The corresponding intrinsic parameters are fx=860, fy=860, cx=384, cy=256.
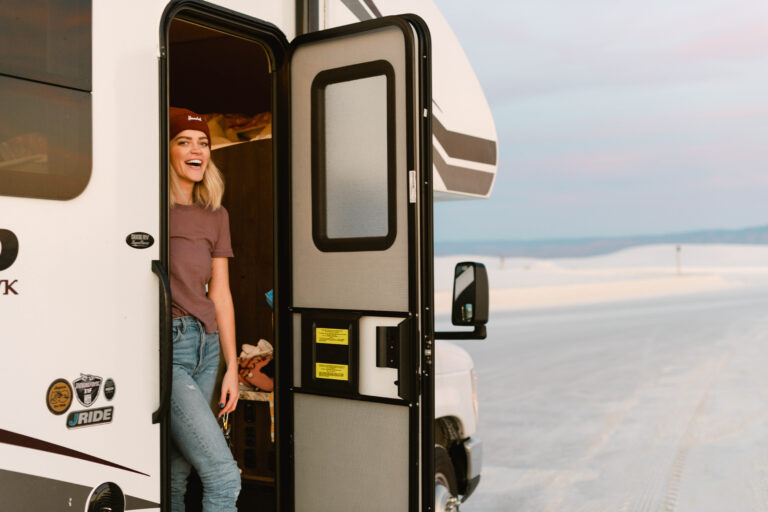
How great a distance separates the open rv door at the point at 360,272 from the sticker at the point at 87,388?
42.5 inches

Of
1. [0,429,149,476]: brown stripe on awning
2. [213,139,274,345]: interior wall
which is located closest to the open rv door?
[0,429,149,476]: brown stripe on awning

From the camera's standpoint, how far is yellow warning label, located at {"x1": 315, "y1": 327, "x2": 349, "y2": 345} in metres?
3.37

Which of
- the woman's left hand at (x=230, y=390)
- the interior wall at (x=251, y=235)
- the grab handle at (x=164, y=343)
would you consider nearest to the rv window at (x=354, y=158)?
the woman's left hand at (x=230, y=390)

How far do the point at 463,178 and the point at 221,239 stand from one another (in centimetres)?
163

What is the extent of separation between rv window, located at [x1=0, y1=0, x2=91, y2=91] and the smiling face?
79cm

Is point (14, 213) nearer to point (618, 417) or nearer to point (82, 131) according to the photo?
point (82, 131)

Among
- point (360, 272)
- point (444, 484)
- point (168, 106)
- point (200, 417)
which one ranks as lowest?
point (444, 484)

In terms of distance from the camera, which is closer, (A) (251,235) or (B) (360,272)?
(B) (360,272)

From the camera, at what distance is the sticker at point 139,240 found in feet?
8.66

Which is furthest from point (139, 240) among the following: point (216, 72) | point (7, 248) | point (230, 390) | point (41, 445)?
point (216, 72)

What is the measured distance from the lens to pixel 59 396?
243 centimetres

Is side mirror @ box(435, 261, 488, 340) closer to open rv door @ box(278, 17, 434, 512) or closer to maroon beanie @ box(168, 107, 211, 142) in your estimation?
open rv door @ box(278, 17, 434, 512)

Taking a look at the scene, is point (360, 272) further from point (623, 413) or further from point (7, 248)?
point (623, 413)

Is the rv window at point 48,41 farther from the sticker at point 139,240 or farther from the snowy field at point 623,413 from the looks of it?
the snowy field at point 623,413
